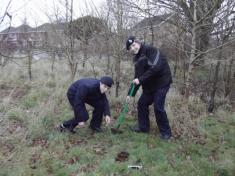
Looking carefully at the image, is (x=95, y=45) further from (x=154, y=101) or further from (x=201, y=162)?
(x=201, y=162)

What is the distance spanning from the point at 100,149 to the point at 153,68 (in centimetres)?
161

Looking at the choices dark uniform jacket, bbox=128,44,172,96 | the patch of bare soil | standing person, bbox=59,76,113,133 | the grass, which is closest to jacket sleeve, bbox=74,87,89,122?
standing person, bbox=59,76,113,133

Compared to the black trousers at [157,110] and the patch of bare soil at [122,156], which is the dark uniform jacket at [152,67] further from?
the patch of bare soil at [122,156]

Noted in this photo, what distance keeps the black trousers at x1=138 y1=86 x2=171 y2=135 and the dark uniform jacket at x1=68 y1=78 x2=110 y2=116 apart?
76 cm

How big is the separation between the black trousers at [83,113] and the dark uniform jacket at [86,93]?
38 mm

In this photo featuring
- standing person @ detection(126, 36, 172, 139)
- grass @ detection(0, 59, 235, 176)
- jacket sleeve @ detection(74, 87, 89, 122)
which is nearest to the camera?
grass @ detection(0, 59, 235, 176)

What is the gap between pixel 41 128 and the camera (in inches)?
202

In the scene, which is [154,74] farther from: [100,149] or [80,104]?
[100,149]

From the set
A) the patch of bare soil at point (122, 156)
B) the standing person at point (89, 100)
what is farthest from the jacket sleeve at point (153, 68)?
the patch of bare soil at point (122, 156)

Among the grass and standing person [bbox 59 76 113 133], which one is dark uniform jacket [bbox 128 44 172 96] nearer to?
A: standing person [bbox 59 76 113 133]

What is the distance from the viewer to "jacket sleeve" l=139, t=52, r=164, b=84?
4857mm

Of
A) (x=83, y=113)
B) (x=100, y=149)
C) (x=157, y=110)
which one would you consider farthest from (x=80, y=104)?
(x=157, y=110)

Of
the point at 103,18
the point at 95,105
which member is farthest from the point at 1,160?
the point at 103,18

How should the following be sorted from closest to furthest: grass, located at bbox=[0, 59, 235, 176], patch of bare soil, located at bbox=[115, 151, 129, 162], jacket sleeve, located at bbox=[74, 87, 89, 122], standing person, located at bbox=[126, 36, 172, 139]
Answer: grass, located at bbox=[0, 59, 235, 176] → patch of bare soil, located at bbox=[115, 151, 129, 162] → jacket sleeve, located at bbox=[74, 87, 89, 122] → standing person, located at bbox=[126, 36, 172, 139]
